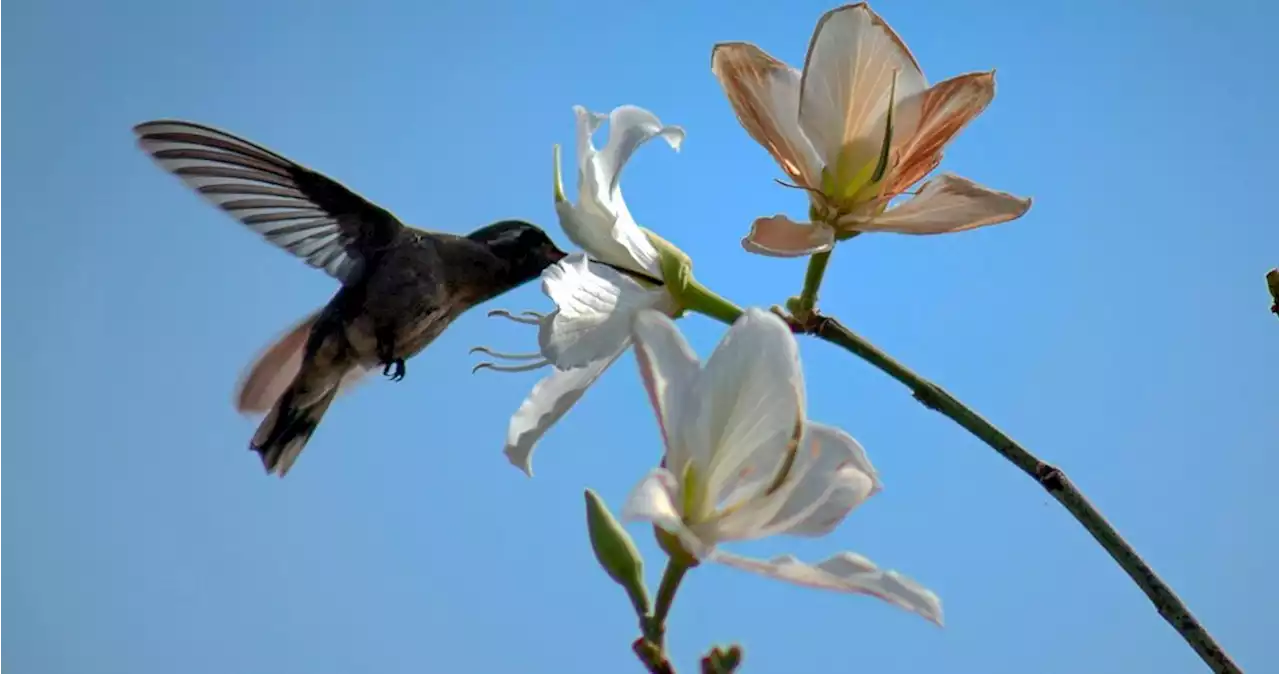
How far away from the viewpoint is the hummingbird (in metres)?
2.17

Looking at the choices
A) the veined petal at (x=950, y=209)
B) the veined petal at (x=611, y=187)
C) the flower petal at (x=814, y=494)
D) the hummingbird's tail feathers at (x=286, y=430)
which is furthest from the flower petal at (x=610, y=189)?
the hummingbird's tail feathers at (x=286, y=430)

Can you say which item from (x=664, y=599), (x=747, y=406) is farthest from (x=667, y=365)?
(x=664, y=599)

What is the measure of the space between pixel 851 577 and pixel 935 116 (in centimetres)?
49

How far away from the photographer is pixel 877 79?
114 centimetres

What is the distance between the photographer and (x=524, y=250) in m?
2.23

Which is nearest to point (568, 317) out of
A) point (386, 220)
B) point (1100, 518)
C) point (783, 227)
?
point (783, 227)

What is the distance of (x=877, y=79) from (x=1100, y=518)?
0.46 m

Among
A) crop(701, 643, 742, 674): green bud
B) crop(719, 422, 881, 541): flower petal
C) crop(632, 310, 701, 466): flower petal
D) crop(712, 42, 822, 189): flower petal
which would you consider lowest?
crop(701, 643, 742, 674): green bud

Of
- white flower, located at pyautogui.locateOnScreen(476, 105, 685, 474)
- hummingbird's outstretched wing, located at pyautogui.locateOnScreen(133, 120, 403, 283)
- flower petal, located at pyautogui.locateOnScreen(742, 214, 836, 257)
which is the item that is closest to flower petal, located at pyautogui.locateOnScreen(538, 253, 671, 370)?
white flower, located at pyautogui.locateOnScreen(476, 105, 685, 474)

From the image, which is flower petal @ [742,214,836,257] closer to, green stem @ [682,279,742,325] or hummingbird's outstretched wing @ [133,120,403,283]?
green stem @ [682,279,742,325]

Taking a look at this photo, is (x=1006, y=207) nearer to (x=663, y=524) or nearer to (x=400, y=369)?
(x=663, y=524)

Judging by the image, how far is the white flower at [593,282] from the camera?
3.65ft

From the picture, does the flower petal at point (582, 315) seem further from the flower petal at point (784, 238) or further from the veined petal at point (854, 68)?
the veined petal at point (854, 68)

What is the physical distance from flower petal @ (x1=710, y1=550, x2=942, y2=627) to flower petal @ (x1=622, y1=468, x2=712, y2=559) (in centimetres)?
3
